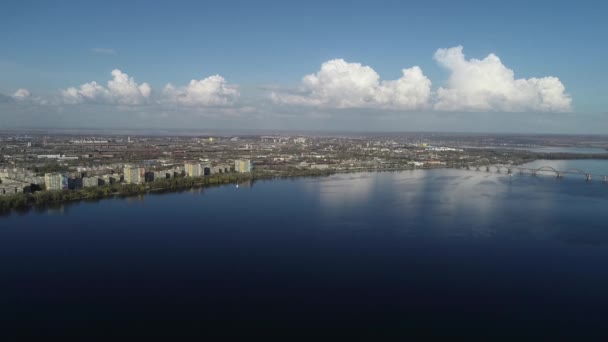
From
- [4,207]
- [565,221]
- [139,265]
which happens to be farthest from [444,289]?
[4,207]

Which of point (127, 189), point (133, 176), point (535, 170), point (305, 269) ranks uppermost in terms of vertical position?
point (133, 176)

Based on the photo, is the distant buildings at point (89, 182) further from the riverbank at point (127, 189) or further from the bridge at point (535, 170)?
the bridge at point (535, 170)

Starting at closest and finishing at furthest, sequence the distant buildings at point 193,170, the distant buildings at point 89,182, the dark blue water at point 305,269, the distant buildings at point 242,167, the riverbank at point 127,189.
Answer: the dark blue water at point 305,269 < the riverbank at point 127,189 < the distant buildings at point 89,182 < the distant buildings at point 193,170 < the distant buildings at point 242,167

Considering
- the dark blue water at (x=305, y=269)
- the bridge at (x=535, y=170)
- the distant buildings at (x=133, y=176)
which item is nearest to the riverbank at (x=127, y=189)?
the distant buildings at (x=133, y=176)

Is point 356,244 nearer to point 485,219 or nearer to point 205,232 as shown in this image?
point 205,232

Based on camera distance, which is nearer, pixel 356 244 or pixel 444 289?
pixel 444 289

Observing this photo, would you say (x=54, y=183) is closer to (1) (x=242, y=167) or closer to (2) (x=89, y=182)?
(2) (x=89, y=182)

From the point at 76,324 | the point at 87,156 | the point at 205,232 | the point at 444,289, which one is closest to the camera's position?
the point at 76,324

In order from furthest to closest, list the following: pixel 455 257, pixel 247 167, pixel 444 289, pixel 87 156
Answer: pixel 87 156
pixel 247 167
pixel 455 257
pixel 444 289

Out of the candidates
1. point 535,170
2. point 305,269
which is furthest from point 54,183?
point 535,170
